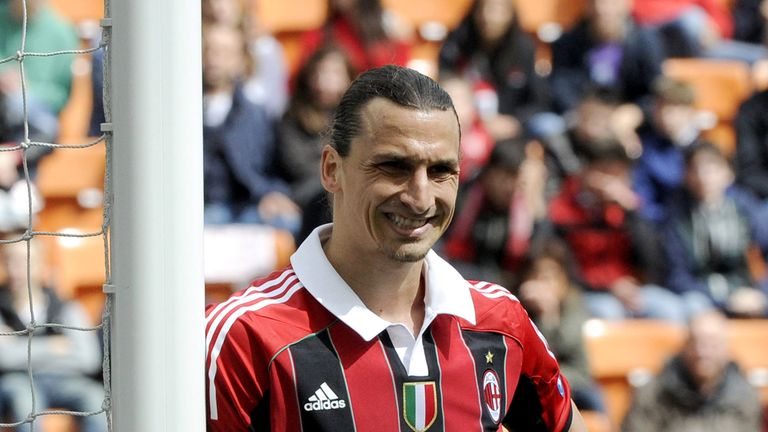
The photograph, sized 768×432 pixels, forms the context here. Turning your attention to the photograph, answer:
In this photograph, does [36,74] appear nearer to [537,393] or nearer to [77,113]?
[77,113]

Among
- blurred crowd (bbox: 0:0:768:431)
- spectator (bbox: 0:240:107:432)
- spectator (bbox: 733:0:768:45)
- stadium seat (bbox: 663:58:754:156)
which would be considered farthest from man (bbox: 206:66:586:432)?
spectator (bbox: 733:0:768:45)

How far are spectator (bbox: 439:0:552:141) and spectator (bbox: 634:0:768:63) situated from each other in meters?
0.70

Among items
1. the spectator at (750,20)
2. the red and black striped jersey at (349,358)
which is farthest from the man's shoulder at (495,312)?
the spectator at (750,20)

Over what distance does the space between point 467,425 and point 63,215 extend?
3.23 m

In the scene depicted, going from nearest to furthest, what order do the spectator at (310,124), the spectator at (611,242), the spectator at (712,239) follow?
the spectator at (310,124)
the spectator at (611,242)
the spectator at (712,239)

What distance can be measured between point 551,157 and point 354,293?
3.31m

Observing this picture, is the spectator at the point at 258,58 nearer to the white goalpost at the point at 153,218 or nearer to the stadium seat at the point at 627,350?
the stadium seat at the point at 627,350

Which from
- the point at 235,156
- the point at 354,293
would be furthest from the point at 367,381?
the point at 235,156

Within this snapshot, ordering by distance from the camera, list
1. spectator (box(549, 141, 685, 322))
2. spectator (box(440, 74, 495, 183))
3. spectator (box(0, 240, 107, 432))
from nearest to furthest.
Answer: spectator (box(0, 240, 107, 432))
spectator (box(440, 74, 495, 183))
spectator (box(549, 141, 685, 322))

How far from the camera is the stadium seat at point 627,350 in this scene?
16.8 ft

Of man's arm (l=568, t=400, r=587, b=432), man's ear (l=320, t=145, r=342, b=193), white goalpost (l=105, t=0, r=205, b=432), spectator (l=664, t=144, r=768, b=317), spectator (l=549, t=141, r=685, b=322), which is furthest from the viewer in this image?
spectator (l=664, t=144, r=768, b=317)

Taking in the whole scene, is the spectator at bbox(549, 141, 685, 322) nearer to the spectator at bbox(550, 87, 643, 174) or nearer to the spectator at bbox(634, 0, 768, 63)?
the spectator at bbox(550, 87, 643, 174)

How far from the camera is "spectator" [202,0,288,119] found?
497cm

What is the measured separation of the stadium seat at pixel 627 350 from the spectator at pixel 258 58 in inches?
65.7
